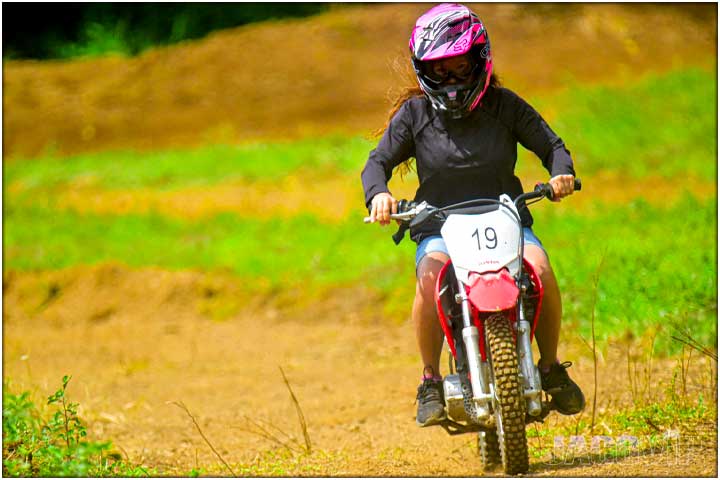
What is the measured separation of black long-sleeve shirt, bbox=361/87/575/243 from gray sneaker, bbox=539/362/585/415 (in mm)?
656

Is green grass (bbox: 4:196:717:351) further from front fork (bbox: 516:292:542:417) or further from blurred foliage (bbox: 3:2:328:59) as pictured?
blurred foliage (bbox: 3:2:328:59)

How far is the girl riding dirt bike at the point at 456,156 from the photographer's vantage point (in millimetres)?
4395

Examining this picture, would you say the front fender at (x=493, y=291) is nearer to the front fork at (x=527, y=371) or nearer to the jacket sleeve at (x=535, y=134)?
the front fork at (x=527, y=371)

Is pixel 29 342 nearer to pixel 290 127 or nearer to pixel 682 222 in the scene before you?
pixel 682 222

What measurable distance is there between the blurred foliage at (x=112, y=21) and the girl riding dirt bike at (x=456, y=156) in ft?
61.3

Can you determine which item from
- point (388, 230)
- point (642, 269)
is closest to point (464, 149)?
point (642, 269)

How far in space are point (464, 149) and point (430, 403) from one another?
1.08 metres

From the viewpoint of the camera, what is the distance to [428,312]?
446 centimetres

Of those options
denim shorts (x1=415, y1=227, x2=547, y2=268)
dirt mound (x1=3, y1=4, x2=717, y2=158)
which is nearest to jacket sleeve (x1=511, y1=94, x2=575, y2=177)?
denim shorts (x1=415, y1=227, x2=547, y2=268)

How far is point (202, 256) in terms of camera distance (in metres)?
11.0

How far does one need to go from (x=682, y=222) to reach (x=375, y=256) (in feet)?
9.32

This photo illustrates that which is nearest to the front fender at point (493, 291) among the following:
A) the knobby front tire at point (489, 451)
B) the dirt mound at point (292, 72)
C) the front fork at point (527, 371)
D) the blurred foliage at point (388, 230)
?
the front fork at point (527, 371)

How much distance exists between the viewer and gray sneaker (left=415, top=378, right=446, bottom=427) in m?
4.43

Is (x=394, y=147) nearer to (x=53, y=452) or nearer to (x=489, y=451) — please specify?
(x=489, y=451)
